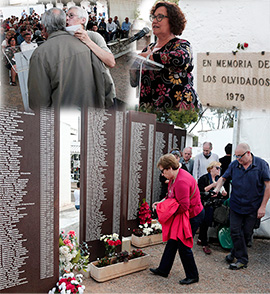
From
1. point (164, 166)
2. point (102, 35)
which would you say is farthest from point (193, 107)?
point (164, 166)

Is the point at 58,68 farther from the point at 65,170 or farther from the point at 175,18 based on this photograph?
the point at 65,170

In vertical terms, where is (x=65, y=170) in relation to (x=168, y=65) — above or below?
below

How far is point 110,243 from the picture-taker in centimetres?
318

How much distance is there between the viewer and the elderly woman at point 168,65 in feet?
3.96

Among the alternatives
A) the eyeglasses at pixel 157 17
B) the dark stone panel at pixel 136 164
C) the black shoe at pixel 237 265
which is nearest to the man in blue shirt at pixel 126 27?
the eyeglasses at pixel 157 17

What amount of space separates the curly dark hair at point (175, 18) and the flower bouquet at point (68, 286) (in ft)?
6.78

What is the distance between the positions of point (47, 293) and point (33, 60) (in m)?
2.22

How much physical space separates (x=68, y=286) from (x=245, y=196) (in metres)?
2.07

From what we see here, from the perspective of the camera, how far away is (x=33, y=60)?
0.92 metres

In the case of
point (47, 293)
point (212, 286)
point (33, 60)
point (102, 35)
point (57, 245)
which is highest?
point (102, 35)

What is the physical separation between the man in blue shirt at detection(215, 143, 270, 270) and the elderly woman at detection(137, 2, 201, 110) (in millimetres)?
2152

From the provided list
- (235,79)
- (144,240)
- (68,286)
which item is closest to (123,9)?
(235,79)

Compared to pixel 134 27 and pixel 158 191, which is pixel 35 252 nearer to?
pixel 134 27

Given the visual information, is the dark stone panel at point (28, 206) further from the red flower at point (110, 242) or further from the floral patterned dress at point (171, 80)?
the floral patterned dress at point (171, 80)
